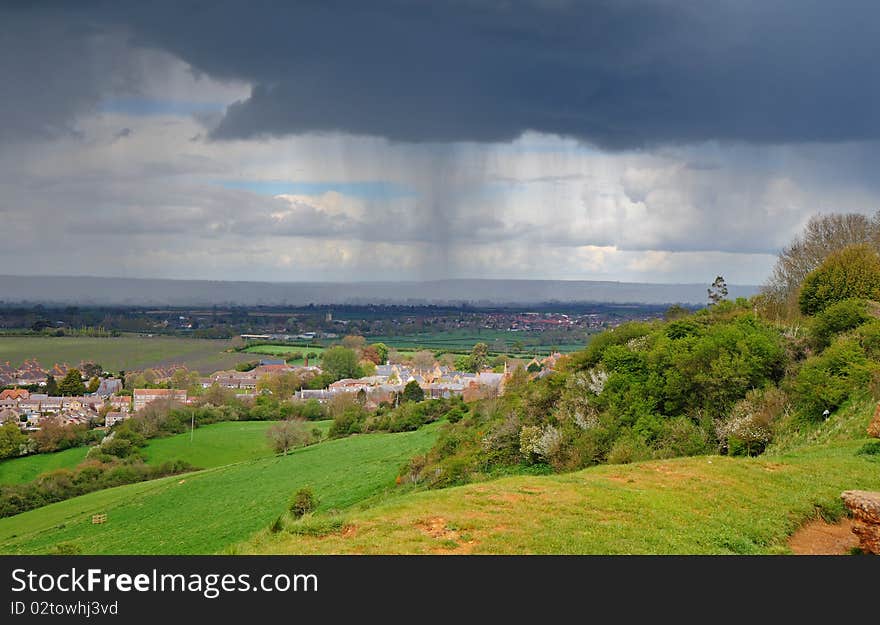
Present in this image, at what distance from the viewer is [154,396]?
284ft

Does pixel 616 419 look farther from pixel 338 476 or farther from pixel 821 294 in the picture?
pixel 338 476

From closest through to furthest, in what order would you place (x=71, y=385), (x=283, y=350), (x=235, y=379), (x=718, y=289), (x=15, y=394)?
1. (x=718, y=289)
2. (x=15, y=394)
3. (x=71, y=385)
4. (x=235, y=379)
5. (x=283, y=350)

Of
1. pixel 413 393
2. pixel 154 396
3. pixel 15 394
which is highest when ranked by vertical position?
pixel 413 393

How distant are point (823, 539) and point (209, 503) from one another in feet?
115

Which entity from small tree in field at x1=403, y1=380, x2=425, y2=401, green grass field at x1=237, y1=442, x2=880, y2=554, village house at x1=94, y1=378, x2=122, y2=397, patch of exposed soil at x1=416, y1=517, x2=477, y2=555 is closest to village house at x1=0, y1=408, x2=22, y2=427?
village house at x1=94, y1=378, x2=122, y2=397

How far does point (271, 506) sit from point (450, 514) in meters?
25.4

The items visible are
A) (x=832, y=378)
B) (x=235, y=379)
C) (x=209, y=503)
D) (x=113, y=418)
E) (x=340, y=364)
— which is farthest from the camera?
(x=340, y=364)

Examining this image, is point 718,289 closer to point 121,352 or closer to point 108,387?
point 108,387

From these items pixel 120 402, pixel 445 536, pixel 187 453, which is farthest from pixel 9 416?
pixel 445 536

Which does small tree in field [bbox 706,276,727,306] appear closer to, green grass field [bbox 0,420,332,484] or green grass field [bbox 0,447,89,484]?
green grass field [bbox 0,420,332,484]

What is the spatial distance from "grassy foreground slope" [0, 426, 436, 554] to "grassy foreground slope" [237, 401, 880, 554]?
1663cm

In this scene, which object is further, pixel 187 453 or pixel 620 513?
pixel 187 453

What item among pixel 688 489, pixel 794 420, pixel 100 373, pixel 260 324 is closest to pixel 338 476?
pixel 794 420

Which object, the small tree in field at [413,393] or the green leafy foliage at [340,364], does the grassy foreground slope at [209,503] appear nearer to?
the small tree in field at [413,393]
